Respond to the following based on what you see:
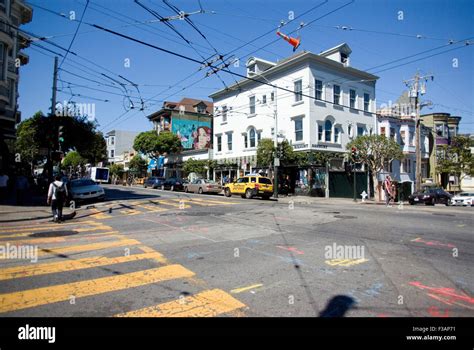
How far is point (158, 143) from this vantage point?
4588 centimetres

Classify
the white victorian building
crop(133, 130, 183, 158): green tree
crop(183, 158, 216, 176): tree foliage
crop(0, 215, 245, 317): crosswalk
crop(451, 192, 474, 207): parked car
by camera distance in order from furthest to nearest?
1. crop(133, 130, 183, 158): green tree
2. crop(183, 158, 216, 176): tree foliage
3. the white victorian building
4. crop(451, 192, 474, 207): parked car
5. crop(0, 215, 245, 317): crosswalk

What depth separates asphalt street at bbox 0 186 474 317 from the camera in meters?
3.76

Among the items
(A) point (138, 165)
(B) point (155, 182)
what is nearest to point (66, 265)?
(B) point (155, 182)

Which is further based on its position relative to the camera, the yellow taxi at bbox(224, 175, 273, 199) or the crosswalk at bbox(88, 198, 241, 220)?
the yellow taxi at bbox(224, 175, 273, 199)

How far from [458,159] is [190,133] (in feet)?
127

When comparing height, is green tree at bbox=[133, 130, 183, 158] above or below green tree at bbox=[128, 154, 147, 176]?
above

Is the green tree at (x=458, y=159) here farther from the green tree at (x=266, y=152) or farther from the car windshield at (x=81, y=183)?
the car windshield at (x=81, y=183)

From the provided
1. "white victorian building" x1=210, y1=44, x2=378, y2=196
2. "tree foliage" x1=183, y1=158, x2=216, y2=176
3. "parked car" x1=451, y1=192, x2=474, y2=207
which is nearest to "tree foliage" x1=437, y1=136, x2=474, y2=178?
"white victorian building" x1=210, y1=44, x2=378, y2=196

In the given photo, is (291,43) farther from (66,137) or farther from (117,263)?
(66,137)

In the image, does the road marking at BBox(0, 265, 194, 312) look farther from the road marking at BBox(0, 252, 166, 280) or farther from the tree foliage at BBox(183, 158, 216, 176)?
the tree foliage at BBox(183, 158, 216, 176)

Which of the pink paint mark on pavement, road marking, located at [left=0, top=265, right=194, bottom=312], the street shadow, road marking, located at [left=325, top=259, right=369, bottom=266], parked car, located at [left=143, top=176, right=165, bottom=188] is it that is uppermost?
parked car, located at [left=143, top=176, right=165, bottom=188]

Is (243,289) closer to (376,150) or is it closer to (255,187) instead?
(255,187)

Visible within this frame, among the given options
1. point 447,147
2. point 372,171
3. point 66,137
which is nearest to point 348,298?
point 372,171
